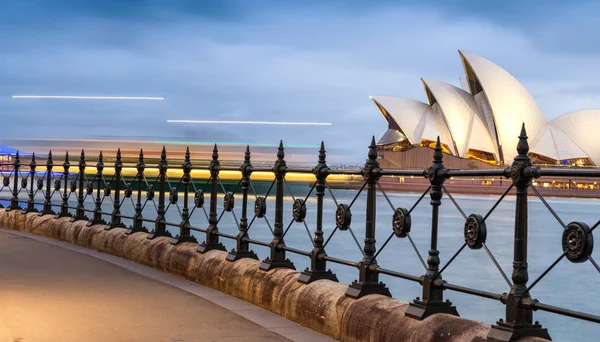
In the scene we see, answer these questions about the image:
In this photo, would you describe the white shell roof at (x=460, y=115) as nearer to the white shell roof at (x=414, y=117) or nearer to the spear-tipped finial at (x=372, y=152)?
the white shell roof at (x=414, y=117)

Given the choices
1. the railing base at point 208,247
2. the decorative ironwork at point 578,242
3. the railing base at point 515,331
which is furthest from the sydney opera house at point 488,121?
the decorative ironwork at point 578,242

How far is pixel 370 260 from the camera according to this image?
5.79m

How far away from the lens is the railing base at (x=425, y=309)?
4.78 metres

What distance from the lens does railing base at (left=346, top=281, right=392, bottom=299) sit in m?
5.52

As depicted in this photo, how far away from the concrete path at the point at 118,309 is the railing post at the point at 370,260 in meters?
0.43

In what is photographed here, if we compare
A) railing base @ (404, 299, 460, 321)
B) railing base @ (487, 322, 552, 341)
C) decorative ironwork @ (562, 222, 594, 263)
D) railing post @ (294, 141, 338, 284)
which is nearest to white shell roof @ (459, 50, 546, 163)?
railing post @ (294, 141, 338, 284)

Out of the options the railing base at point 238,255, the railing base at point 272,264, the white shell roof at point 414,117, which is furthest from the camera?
the white shell roof at point 414,117

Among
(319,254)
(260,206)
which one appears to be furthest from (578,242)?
(260,206)

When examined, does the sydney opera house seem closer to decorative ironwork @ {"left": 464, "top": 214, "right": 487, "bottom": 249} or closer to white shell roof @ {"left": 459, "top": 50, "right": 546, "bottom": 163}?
white shell roof @ {"left": 459, "top": 50, "right": 546, "bottom": 163}

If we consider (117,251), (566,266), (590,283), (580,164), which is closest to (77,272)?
(117,251)

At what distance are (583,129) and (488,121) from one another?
41.0 feet

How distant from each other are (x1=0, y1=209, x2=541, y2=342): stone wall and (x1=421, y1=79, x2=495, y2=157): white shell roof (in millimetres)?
61168

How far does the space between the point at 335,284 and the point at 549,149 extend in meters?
72.1

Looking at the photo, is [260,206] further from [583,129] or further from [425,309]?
[583,129]
